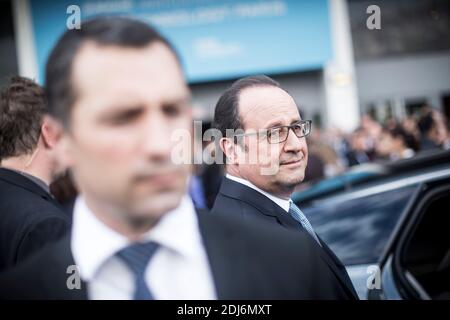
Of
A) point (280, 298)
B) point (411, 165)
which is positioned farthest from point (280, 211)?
point (411, 165)

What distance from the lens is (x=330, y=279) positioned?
119 cm

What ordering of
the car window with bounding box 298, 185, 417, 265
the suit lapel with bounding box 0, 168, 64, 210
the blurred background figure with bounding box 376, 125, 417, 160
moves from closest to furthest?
the suit lapel with bounding box 0, 168, 64, 210 → the car window with bounding box 298, 185, 417, 265 → the blurred background figure with bounding box 376, 125, 417, 160

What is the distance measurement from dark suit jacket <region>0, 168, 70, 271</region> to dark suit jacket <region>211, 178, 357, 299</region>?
1.34 feet

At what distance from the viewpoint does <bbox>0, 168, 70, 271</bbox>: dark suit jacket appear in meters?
1.31

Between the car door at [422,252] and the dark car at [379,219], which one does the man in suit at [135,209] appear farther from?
the car door at [422,252]

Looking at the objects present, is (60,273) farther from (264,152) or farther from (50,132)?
(264,152)

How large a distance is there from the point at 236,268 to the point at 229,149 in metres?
0.43

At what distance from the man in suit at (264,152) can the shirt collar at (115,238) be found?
0.25 metres

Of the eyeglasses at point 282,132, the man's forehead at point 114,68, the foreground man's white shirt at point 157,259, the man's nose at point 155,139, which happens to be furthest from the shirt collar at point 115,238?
the eyeglasses at point 282,132

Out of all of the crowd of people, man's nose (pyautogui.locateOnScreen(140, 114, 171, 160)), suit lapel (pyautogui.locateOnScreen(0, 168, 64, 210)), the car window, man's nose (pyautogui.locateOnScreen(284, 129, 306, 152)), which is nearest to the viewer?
man's nose (pyautogui.locateOnScreen(140, 114, 171, 160))

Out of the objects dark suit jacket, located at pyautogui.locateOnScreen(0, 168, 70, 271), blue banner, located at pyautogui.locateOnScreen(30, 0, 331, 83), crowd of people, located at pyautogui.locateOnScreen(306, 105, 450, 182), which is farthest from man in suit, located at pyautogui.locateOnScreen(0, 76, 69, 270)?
crowd of people, located at pyautogui.locateOnScreen(306, 105, 450, 182)

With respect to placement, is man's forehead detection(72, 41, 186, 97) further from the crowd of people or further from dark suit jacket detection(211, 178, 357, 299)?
the crowd of people

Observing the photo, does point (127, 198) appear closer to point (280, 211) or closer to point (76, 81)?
point (76, 81)
